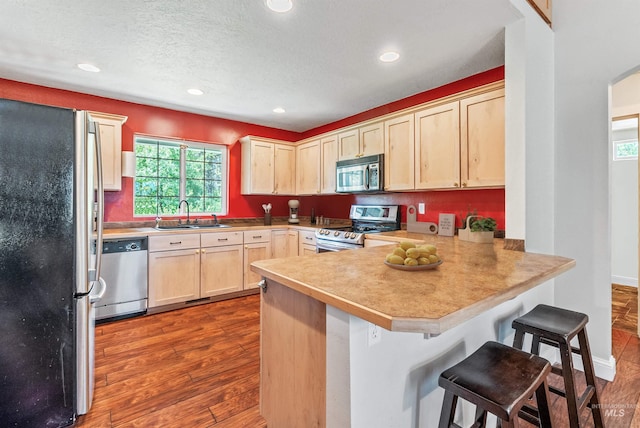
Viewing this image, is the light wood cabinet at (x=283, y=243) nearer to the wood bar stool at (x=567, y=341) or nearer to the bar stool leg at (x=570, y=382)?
the wood bar stool at (x=567, y=341)

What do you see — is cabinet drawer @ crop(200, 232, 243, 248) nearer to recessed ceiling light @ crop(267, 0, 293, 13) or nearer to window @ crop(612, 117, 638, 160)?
recessed ceiling light @ crop(267, 0, 293, 13)

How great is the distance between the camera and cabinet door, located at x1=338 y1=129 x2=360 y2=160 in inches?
148

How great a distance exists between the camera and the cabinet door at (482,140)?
2447 mm

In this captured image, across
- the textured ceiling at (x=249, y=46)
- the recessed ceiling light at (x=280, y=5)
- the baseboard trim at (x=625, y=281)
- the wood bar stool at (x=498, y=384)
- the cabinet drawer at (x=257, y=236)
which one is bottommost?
the baseboard trim at (x=625, y=281)

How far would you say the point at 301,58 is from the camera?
2564 mm

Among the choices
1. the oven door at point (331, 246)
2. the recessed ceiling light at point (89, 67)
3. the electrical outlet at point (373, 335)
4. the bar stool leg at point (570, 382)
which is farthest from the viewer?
the oven door at point (331, 246)

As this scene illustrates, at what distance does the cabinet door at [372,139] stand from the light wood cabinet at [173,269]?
89.3 inches

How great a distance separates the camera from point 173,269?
3.44 meters

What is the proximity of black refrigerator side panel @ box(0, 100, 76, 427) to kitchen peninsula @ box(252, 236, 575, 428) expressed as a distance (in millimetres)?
1056

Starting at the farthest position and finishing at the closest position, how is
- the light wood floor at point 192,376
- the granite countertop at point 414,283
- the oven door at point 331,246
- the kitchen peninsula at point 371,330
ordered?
1. the oven door at point 331,246
2. the light wood floor at point 192,376
3. the kitchen peninsula at point 371,330
4. the granite countertop at point 414,283

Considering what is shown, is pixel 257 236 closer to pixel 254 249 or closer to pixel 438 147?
pixel 254 249

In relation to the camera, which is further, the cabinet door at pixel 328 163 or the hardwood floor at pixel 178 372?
the cabinet door at pixel 328 163

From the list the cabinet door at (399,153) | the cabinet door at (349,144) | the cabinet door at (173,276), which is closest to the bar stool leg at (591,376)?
the cabinet door at (399,153)

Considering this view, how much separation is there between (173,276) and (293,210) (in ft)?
6.79
